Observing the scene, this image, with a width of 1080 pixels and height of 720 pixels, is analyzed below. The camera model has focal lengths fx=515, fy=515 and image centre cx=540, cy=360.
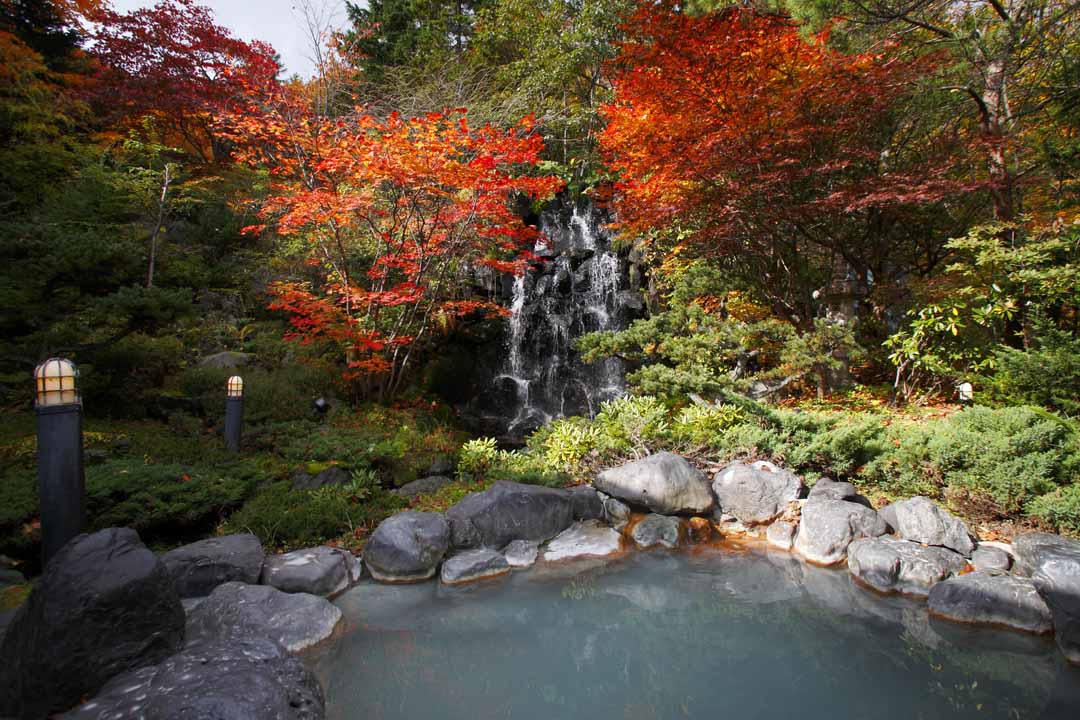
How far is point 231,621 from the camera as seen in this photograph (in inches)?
143

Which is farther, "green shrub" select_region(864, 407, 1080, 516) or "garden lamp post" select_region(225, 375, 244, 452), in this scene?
"garden lamp post" select_region(225, 375, 244, 452)

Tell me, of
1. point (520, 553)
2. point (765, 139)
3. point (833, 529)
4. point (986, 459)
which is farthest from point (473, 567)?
point (765, 139)

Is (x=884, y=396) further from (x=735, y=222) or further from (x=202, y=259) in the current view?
(x=202, y=259)

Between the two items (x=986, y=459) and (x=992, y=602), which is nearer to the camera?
(x=992, y=602)

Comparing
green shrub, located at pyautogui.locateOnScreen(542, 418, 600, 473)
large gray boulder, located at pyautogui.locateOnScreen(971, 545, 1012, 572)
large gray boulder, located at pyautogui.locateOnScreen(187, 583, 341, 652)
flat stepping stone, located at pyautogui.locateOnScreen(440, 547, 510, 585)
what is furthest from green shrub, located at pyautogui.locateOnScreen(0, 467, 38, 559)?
large gray boulder, located at pyautogui.locateOnScreen(971, 545, 1012, 572)

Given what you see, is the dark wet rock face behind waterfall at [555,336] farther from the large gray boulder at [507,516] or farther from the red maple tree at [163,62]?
the red maple tree at [163,62]

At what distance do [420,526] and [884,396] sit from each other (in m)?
7.68

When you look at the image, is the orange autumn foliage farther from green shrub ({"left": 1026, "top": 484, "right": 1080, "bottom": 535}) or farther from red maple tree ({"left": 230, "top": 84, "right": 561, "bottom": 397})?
green shrub ({"left": 1026, "top": 484, "right": 1080, "bottom": 535})

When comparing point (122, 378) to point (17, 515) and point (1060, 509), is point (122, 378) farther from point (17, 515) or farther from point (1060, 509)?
point (1060, 509)

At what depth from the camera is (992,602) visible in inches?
151

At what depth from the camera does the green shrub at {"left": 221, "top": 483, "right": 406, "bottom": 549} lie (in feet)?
16.2

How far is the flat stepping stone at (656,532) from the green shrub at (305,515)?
268 cm

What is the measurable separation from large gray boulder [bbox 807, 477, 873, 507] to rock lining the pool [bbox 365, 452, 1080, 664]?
1 cm

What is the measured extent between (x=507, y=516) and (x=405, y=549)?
1.06m
